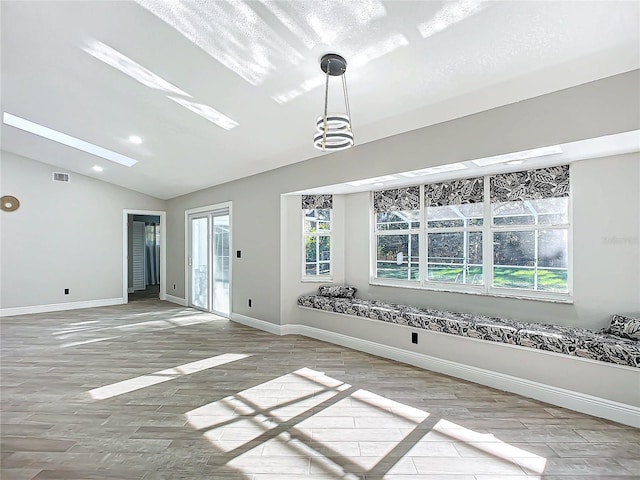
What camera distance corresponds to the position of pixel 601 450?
2.30m

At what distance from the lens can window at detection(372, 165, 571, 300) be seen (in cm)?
352

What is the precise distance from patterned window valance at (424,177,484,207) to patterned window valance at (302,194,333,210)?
1.45 meters

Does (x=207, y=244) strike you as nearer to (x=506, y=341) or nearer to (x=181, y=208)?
(x=181, y=208)

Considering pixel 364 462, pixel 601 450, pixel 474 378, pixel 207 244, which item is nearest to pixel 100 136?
pixel 207 244

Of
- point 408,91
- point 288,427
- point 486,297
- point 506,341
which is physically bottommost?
A: point 288,427

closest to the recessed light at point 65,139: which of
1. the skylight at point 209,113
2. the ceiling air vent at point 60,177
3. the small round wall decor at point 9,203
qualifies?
the ceiling air vent at point 60,177

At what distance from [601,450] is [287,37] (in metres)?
3.56

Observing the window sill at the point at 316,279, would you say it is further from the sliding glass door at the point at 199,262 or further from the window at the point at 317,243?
the sliding glass door at the point at 199,262

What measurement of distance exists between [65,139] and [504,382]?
23.0 feet

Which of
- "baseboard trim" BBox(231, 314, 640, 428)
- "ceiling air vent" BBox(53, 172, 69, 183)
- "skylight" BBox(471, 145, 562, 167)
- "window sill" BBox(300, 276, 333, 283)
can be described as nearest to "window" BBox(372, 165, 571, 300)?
"skylight" BBox(471, 145, 562, 167)

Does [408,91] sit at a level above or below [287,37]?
below

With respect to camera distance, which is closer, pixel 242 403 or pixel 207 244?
pixel 242 403

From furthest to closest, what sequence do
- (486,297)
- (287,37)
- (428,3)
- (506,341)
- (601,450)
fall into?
(486,297), (506,341), (287,37), (601,450), (428,3)

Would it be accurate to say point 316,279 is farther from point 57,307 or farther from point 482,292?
point 57,307
